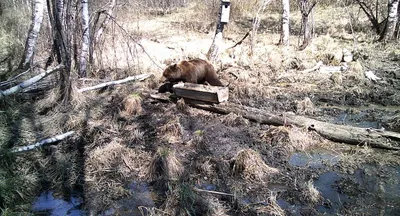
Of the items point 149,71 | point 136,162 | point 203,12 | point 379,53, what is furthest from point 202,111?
point 203,12

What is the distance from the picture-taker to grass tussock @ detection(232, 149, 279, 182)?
4246 mm

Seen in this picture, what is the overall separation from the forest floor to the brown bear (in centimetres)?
50

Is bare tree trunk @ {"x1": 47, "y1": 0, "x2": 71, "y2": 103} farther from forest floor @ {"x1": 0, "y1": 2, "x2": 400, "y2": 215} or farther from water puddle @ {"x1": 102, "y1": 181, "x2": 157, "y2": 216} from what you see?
water puddle @ {"x1": 102, "y1": 181, "x2": 157, "y2": 216}

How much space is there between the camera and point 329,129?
5078 mm

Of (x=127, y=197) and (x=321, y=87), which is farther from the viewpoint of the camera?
(x=321, y=87)

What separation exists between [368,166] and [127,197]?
301 cm

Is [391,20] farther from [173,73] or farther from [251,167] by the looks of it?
[251,167]

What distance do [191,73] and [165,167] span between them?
8.64 feet

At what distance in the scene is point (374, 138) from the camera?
4785 mm

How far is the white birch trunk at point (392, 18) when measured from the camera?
986cm

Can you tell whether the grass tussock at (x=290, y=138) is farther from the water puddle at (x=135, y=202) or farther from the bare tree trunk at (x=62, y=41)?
the bare tree trunk at (x=62, y=41)

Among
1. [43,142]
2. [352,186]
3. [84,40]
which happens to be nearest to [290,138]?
[352,186]

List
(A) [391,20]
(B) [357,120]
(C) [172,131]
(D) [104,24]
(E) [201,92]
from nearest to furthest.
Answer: (C) [172,131]
(B) [357,120]
(E) [201,92]
(D) [104,24]
(A) [391,20]

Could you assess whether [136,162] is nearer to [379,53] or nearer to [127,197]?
[127,197]
